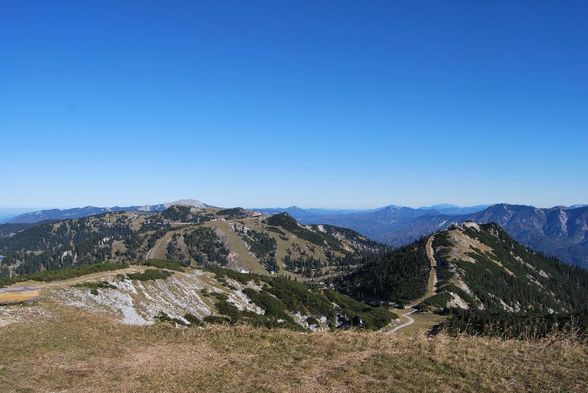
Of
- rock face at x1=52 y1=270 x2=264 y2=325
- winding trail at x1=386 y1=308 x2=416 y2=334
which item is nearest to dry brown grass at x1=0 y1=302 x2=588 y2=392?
rock face at x1=52 y1=270 x2=264 y2=325

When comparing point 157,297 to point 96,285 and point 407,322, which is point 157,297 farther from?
point 407,322

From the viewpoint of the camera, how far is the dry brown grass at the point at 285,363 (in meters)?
16.2

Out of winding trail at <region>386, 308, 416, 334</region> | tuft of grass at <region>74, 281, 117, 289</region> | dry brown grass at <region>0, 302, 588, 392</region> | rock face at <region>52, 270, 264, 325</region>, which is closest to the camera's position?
dry brown grass at <region>0, 302, 588, 392</region>

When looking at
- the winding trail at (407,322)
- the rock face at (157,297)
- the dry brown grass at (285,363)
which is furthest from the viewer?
the winding trail at (407,322)

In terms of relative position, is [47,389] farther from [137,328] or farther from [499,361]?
[499,361]

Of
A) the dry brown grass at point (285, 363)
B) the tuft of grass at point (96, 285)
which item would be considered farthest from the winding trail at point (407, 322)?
the dry brown grass at point (285, 363)

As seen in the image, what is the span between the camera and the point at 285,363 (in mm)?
18359

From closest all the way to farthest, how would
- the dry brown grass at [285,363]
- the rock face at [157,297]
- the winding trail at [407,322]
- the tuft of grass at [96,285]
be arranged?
the dry brown grass at [285,363]
the rock face at [157,297]
the tuft of grass at [96,285]
the winding trail at [407,322]

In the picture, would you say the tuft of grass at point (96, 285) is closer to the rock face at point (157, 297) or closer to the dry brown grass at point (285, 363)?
the rock face at point (157, 297)

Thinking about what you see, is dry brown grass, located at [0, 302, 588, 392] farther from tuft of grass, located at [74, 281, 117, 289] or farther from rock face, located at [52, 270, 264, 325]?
tuft of grass, located at [74, 281, 117, 289]

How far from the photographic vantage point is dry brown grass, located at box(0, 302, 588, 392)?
53.2 ft

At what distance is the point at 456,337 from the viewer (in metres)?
21.9

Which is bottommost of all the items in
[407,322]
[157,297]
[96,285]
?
[407,322]

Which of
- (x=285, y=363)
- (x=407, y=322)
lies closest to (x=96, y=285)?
(x=285, y=363)
